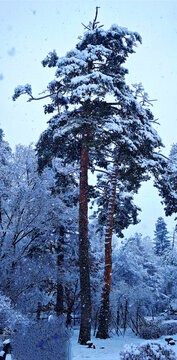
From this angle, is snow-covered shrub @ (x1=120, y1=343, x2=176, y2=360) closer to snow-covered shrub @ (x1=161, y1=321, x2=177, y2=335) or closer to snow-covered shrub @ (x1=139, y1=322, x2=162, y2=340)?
snow-covered shrub @ (x1=139, y1=322, x2=162, y2=340)

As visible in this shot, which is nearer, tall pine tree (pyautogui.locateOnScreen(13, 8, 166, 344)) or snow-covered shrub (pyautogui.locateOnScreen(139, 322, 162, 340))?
tall pine tree (pyautogui.locateOnScreen(13, 8, 166, 344))

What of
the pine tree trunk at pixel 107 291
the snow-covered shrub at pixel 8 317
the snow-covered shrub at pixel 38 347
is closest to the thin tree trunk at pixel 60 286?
the pine tree trunk at pixel 107 291

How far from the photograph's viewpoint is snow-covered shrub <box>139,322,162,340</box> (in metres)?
14.0

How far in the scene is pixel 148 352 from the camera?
6625 mm

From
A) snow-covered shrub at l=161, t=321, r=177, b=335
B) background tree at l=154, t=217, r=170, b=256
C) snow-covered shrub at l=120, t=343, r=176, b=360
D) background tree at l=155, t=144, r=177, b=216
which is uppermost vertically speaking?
background tree at l=154, t=217, r=170, b=256

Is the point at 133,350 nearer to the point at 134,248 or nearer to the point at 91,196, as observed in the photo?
the point at 91,196

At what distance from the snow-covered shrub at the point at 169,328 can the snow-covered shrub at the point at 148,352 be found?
29.7ft

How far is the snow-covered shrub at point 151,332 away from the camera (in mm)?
14031

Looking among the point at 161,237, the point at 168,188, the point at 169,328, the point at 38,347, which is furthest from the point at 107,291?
the point at 161,237

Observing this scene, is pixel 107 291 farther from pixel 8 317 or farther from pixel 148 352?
pixel 148 352

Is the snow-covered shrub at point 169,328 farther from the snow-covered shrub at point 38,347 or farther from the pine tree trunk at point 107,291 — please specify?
the snow-covered shrub at point 38,347

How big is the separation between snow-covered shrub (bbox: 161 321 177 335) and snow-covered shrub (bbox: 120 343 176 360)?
9066 millimetres

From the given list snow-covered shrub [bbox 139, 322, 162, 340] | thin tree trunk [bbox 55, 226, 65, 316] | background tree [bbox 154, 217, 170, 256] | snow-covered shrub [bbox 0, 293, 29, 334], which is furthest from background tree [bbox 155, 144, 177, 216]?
background tree [bbox 154, 217, 170, 256]

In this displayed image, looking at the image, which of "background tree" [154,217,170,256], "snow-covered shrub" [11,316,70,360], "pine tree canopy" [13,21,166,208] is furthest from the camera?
"background tree" [154,217,170,256]
